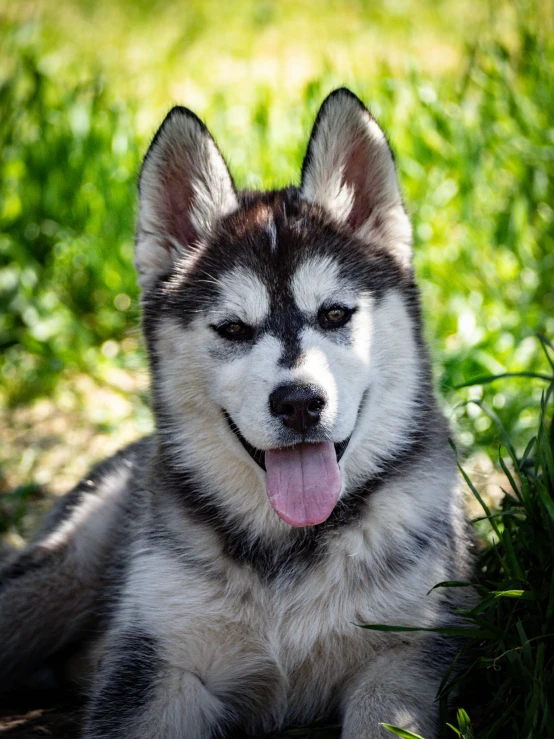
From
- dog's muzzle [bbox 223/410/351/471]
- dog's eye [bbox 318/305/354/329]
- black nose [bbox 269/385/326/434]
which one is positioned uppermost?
dog's eye [bbox 318/305/354/329]

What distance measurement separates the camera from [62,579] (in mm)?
3418

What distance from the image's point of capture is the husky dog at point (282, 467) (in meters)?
2.63

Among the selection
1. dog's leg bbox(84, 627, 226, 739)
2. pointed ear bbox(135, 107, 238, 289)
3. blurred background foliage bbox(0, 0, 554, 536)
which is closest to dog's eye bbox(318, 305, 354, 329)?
pointed ear bbox(135, 107, 238, 289)

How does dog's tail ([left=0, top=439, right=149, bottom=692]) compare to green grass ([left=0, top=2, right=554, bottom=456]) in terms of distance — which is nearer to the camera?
dog's tail ([left=0, top=439, right=149, bottom=692])

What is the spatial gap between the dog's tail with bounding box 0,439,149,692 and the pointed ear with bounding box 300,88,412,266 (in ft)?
3.70

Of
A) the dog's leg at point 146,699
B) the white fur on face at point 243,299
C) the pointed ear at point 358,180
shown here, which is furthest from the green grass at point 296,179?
the dog's leg at point 146,699

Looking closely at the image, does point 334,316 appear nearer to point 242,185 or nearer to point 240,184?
point 242,185

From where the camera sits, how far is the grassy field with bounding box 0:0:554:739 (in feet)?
15.8

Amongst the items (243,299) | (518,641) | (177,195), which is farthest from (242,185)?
(518,641)

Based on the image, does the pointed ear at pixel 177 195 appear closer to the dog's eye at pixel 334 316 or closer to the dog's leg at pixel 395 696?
the dog's eye at pixel 334 316

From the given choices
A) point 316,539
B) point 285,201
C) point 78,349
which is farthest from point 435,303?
point 316,539

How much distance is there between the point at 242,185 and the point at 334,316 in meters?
2.00

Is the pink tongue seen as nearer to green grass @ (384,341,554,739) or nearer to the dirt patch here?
green grass @ (384,341,554,739)

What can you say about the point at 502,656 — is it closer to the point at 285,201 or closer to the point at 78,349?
the point at 285,201
